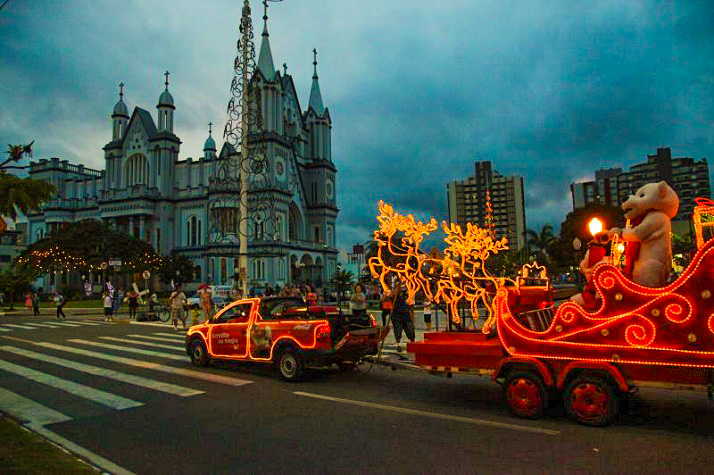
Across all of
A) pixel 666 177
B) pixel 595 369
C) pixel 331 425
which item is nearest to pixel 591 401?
pixel 595 369

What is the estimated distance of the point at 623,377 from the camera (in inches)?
236

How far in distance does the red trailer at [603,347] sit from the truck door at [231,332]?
4.93 m

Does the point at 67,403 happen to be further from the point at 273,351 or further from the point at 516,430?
the point at 516,430

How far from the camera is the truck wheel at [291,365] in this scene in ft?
30.7

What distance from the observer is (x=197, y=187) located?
248ft

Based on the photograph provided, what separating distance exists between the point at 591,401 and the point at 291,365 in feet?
17.9

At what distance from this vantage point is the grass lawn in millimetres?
4770

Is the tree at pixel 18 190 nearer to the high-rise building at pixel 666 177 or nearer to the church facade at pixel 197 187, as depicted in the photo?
the church facade at pixel 197 187

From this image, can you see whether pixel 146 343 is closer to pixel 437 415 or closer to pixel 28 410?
pixel 28 410

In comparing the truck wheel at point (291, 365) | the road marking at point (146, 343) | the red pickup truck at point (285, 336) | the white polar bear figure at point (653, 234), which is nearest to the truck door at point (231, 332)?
the red pickup truck at point (285, 336)

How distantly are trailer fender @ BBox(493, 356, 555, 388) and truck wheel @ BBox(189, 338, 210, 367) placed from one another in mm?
7049

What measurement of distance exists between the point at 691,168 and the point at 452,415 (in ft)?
477

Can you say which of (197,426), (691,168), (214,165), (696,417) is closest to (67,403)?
(197,426)

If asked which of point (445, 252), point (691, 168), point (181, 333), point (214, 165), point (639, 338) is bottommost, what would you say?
point (181, 333)
